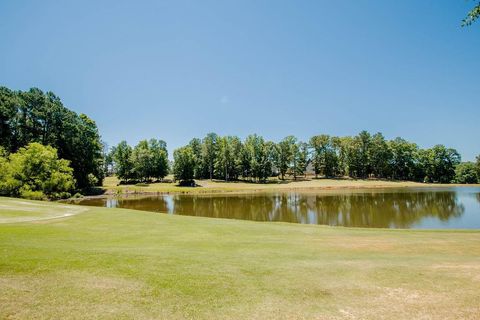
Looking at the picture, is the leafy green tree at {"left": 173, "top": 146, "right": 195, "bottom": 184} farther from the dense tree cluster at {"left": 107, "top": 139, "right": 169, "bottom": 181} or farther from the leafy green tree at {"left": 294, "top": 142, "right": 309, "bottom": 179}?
the leafy green tree at {"left": 294, "top": 142, "right": 309, "bottom": 179}

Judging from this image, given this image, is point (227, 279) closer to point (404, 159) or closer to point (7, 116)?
point (7, 116)

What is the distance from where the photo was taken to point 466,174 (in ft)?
340

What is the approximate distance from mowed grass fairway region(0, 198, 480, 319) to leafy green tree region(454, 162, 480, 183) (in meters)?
116

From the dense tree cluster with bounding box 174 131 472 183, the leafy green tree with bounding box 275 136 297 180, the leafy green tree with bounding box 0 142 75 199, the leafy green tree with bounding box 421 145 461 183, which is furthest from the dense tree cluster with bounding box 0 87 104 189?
the leafy green tree with bounding box 421 145 461 183

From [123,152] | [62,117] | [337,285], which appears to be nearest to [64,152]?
[62,117]

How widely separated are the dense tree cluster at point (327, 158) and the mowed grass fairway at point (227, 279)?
88.8m

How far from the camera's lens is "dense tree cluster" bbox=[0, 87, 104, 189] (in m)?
55.5

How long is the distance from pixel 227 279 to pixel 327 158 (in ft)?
357

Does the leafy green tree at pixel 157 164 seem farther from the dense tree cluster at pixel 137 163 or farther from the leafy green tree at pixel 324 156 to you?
the leafy green tree at pixel 324 156

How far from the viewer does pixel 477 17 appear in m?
7.16

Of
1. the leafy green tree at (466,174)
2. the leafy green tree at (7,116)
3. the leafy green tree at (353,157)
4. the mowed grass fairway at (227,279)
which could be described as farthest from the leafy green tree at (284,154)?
the mowed grass fairway at (227,279)

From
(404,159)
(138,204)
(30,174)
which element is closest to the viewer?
(30,174)

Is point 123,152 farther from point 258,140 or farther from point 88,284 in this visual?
point 88,284

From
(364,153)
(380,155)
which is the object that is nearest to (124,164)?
(364,153)
